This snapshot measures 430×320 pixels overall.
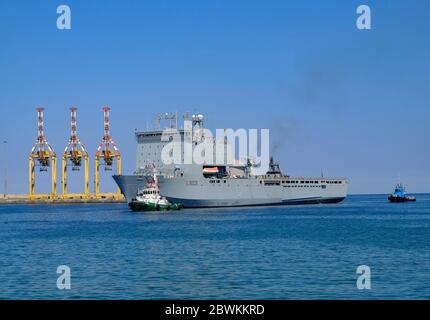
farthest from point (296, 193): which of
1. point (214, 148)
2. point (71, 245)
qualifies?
point (71, 245)

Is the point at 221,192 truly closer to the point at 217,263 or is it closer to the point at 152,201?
the point at 152,201

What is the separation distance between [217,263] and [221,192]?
140 ft

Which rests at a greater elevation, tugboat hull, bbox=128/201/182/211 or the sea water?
tugboat hull, bbox=128/201/182/211

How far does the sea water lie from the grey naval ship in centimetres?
2327

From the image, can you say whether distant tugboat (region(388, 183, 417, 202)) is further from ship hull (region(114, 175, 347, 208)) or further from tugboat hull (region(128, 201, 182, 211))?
tugboat hull (region(128, 201, 182, 211))

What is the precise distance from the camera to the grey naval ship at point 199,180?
62781 millimetres

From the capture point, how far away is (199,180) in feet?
208

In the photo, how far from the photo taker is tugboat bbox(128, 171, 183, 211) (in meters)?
60.2

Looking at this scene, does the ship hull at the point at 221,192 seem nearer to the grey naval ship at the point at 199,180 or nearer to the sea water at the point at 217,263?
the grey naval ship at the point at 199,180

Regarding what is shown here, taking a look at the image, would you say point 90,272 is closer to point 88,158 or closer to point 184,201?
point 184,201

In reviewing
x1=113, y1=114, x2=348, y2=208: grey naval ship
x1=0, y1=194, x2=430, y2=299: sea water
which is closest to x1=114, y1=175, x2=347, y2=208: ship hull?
x1=113, y1=114, x2=348, y2=208: grey naval ship

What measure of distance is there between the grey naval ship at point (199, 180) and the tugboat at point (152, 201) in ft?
3.58

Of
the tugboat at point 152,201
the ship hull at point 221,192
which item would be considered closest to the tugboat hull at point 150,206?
the tugboat at point 152,201
